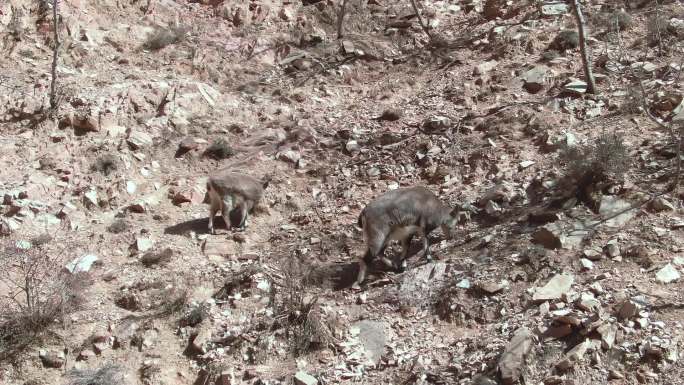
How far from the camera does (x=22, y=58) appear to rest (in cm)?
1452

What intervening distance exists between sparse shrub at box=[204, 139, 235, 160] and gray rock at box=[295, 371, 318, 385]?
619 centimetres

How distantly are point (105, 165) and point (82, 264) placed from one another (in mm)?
2632

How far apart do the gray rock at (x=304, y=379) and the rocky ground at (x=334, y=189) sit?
0.12 feet

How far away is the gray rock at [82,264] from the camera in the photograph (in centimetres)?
1058

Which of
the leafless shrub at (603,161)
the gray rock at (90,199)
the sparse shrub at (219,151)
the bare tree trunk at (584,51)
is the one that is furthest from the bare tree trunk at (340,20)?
the leafless shrub at (603,161)

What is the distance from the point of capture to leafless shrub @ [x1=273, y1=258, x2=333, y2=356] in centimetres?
909

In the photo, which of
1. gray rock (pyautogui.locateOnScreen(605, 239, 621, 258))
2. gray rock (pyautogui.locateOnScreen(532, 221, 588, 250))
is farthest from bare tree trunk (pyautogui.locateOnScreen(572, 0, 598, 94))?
gray rock (pyautogui.locateOnScreen(605, 239, 621, 258))

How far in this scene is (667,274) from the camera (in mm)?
8547

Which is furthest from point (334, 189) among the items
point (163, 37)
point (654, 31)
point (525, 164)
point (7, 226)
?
point (654, 31)

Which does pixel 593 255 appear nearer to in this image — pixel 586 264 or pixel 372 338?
pixel 586 264

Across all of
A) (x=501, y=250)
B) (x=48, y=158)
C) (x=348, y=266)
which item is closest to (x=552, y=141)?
(x=501, y=250)

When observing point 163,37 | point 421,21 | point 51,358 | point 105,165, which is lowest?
point 51,358

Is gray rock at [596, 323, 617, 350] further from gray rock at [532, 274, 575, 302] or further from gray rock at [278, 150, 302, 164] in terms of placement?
gray rock at [278, 150, 302, 164]

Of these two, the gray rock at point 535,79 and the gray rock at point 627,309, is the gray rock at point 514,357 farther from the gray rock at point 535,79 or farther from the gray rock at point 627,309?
the gray rock at point 535,79
